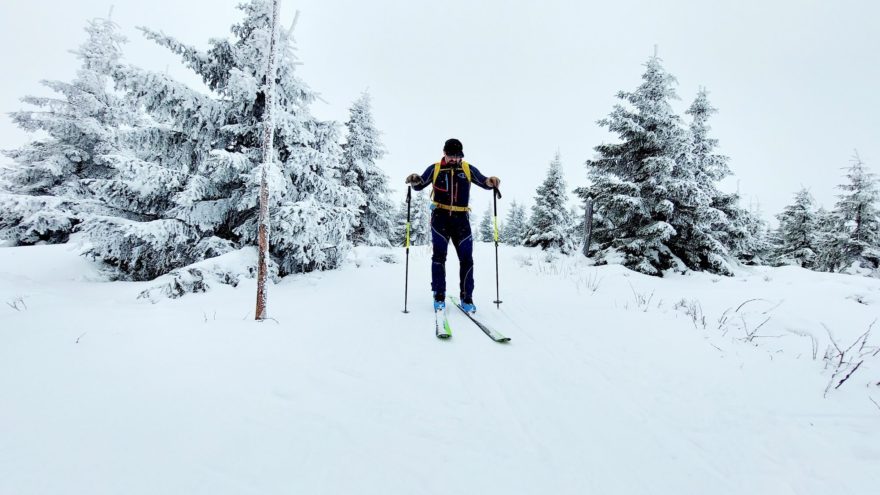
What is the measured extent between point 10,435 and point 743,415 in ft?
14.2

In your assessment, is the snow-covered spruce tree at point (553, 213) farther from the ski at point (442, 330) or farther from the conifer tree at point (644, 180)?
the ski at point (442, 330)

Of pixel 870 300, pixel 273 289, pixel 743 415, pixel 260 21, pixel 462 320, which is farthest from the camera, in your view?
pixel 260 21

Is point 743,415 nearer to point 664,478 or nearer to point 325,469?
point 664,478

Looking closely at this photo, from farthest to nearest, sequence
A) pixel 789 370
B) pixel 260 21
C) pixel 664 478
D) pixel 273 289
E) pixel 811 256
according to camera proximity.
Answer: pixel 811 256 < pixel 260 21 < pixel 273 289 < pixel 789 370 < pixel 664 478

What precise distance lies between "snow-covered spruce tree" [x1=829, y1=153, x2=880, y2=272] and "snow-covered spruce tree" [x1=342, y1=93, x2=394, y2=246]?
29.2m

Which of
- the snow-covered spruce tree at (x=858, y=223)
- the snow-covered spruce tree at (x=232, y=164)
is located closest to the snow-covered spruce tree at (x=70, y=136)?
the snow-covered spruce tree at (x=232, y=164)

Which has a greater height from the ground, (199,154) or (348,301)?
(199,154)

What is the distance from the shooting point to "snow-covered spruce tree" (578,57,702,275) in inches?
453

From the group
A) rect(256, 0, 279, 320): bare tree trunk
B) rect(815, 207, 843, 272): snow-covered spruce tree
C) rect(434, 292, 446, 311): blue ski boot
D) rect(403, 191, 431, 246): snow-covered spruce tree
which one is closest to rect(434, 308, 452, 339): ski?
rect(434, 292, 446, 311): blue ski boot

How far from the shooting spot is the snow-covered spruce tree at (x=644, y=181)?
1150 cm

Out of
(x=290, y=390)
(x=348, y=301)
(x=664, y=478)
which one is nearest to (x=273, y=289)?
(x=348, y=301)

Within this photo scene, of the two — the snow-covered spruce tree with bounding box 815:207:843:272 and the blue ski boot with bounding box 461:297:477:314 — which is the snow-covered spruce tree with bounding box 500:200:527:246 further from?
the blue ski boot with bounding box 461:297:477:314

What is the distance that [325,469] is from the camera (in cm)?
178

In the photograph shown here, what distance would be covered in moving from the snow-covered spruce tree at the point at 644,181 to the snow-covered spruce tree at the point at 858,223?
20565mm
